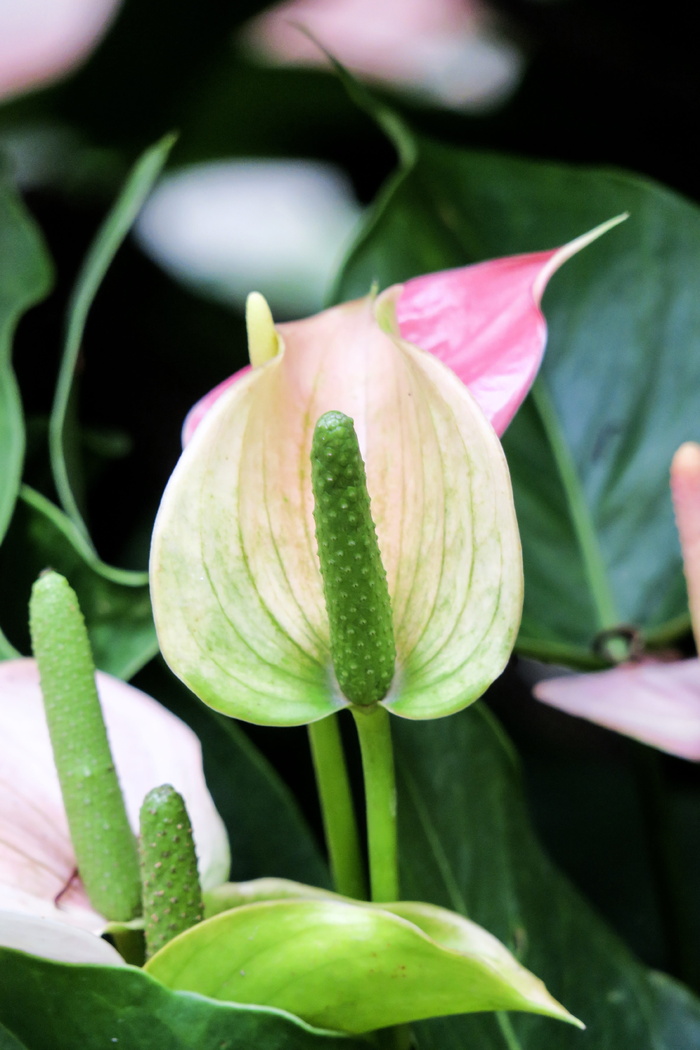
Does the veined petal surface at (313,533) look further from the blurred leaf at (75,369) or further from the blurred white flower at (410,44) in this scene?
Answer: the blurred white flower at (410,44)

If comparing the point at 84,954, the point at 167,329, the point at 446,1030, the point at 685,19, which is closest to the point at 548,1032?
the point at 446,1030

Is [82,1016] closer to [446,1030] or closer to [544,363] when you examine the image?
[446,1030]

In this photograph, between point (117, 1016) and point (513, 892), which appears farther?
point (513, 892)

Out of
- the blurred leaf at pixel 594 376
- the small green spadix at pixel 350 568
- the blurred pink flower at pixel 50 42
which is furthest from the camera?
the blurred pink flower at pixel 50 42

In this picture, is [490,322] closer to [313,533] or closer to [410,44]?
[313,533]

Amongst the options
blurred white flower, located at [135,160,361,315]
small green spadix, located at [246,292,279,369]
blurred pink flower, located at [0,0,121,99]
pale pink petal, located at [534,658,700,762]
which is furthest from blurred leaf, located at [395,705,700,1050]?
blurred pink flower, located at [0,0,121,99]

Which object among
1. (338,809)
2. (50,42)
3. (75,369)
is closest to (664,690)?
(338,809)

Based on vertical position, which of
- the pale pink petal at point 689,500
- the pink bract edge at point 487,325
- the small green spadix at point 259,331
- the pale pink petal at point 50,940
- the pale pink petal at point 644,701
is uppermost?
the small green spadix at point 259,331

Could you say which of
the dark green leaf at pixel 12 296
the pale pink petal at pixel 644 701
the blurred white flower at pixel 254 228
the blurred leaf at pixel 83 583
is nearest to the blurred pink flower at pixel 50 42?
the blurred white flower at pixel 254 228
